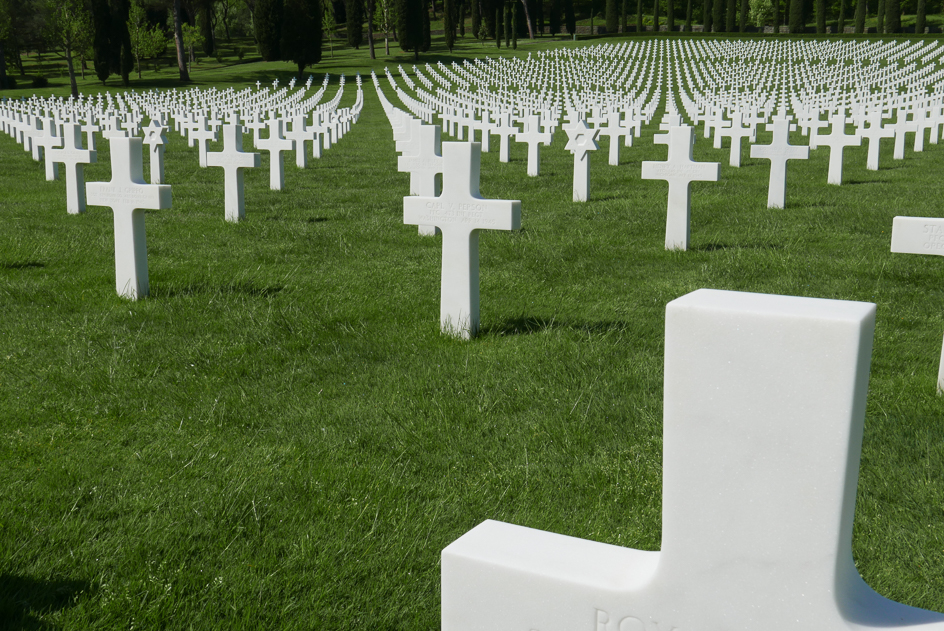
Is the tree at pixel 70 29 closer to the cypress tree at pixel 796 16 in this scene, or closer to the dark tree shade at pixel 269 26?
the dark tree shade at pixel 269 26

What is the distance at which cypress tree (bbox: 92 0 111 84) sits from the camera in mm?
53156

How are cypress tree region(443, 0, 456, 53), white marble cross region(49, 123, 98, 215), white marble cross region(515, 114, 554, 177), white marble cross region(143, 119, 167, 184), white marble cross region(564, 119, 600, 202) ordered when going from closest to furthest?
white marble cross region(49, 123, 98, 215)
white marble cross region(564, 119, 600, 202)
white marble cross region(143, 119, 167, 184)
white marble cross region(515, 114, 554, 177)
cypress tree region(443, 0, 456, 53)

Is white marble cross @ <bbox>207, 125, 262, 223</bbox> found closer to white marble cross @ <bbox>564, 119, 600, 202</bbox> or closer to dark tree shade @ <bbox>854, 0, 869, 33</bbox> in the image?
white marble cross @ <bbox>564, 119, 600, 202</bbox>

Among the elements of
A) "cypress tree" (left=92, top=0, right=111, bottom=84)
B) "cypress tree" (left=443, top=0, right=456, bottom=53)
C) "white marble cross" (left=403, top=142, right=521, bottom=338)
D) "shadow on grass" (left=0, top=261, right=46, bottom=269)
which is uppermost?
"cypress tree" (left=443, top=0, right=456, bottom=53)

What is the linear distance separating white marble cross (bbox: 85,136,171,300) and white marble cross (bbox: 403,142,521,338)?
2.03 metres

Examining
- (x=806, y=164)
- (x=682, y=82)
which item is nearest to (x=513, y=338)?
(x=806, y=164)

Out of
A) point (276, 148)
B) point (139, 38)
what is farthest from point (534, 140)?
point (139, 38)

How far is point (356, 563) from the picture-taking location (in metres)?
2.67

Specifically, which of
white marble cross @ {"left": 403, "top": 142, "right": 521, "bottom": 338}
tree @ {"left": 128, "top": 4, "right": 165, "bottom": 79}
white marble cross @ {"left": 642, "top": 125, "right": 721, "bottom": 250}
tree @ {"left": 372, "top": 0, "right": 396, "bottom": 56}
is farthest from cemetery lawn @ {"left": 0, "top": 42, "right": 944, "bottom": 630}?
tree @ {"left": 372, "top": 0, "right": 396, "bottom": 56}

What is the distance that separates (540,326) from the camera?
536 cm

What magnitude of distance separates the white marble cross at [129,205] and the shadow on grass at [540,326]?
242 centimetres

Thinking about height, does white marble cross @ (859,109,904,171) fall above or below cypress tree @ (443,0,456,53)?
below

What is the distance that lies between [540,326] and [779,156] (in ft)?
19.7

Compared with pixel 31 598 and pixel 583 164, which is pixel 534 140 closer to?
pixel 583 164
